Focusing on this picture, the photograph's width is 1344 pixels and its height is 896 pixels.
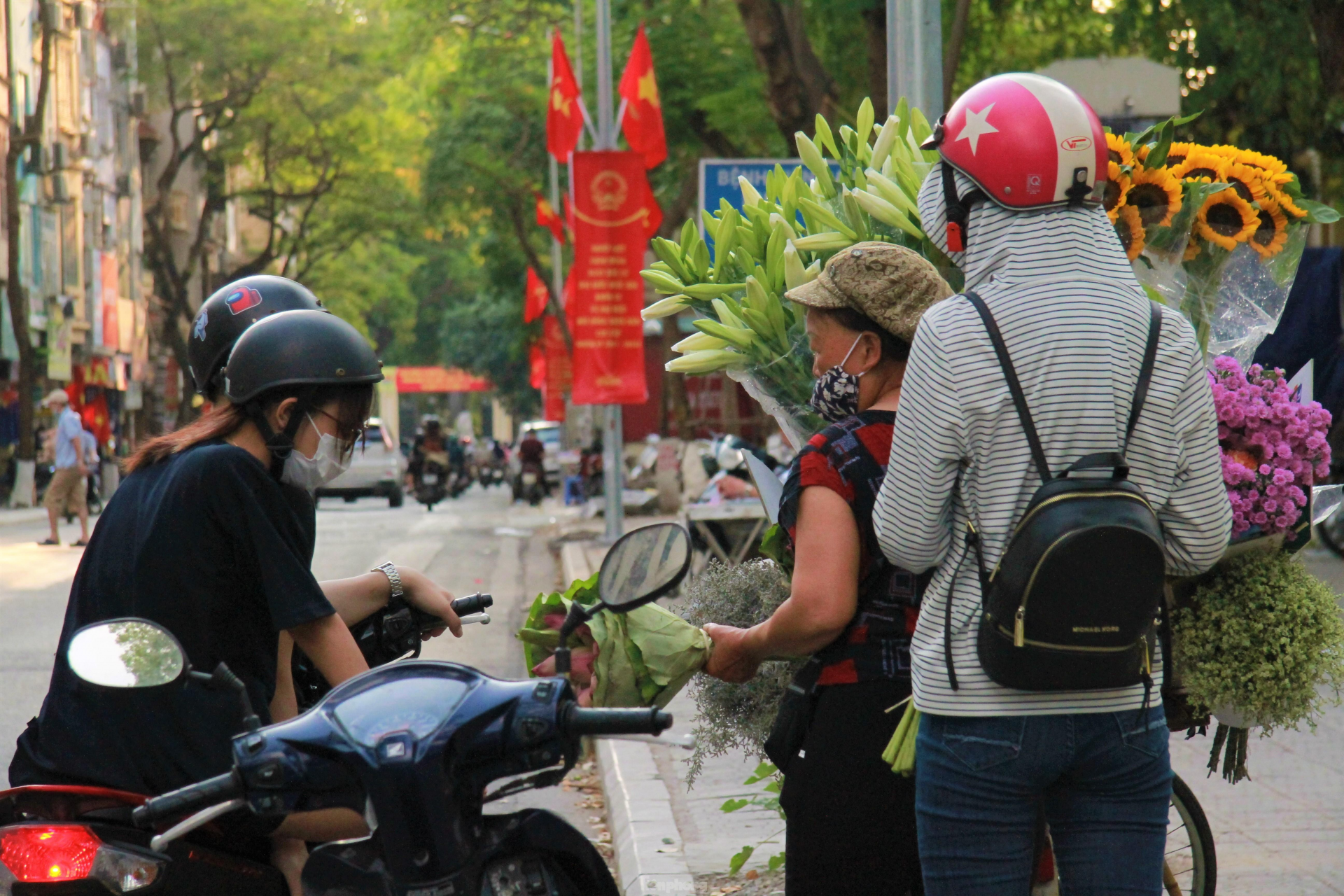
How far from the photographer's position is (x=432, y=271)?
75.9 m

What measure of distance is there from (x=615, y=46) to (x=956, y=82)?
6.68m

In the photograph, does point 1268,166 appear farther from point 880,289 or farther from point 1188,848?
point 1188,848

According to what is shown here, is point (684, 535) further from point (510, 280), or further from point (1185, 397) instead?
point (510, 280)

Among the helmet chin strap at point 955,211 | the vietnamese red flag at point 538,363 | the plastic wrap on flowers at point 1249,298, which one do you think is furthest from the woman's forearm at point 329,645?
the vietnamese red flag at point 538,363

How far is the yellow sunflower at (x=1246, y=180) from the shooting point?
10.7 feet

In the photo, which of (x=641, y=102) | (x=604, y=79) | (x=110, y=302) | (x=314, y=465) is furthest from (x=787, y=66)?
(x=110, y=302)

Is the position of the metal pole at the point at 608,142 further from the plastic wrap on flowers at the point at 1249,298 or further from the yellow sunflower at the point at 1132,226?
the yellow sunflower at the point at 1132,226

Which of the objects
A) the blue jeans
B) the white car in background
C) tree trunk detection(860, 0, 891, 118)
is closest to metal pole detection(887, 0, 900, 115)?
the blue jeans

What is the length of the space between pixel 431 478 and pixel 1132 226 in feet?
102

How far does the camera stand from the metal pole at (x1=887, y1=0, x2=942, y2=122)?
5855mm

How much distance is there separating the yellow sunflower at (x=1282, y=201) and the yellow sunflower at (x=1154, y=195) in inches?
9.3

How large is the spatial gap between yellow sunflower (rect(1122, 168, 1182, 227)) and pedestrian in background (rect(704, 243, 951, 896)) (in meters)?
0.56

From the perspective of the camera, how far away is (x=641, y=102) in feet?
53.3

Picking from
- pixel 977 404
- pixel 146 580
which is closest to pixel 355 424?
pixel 146 580
